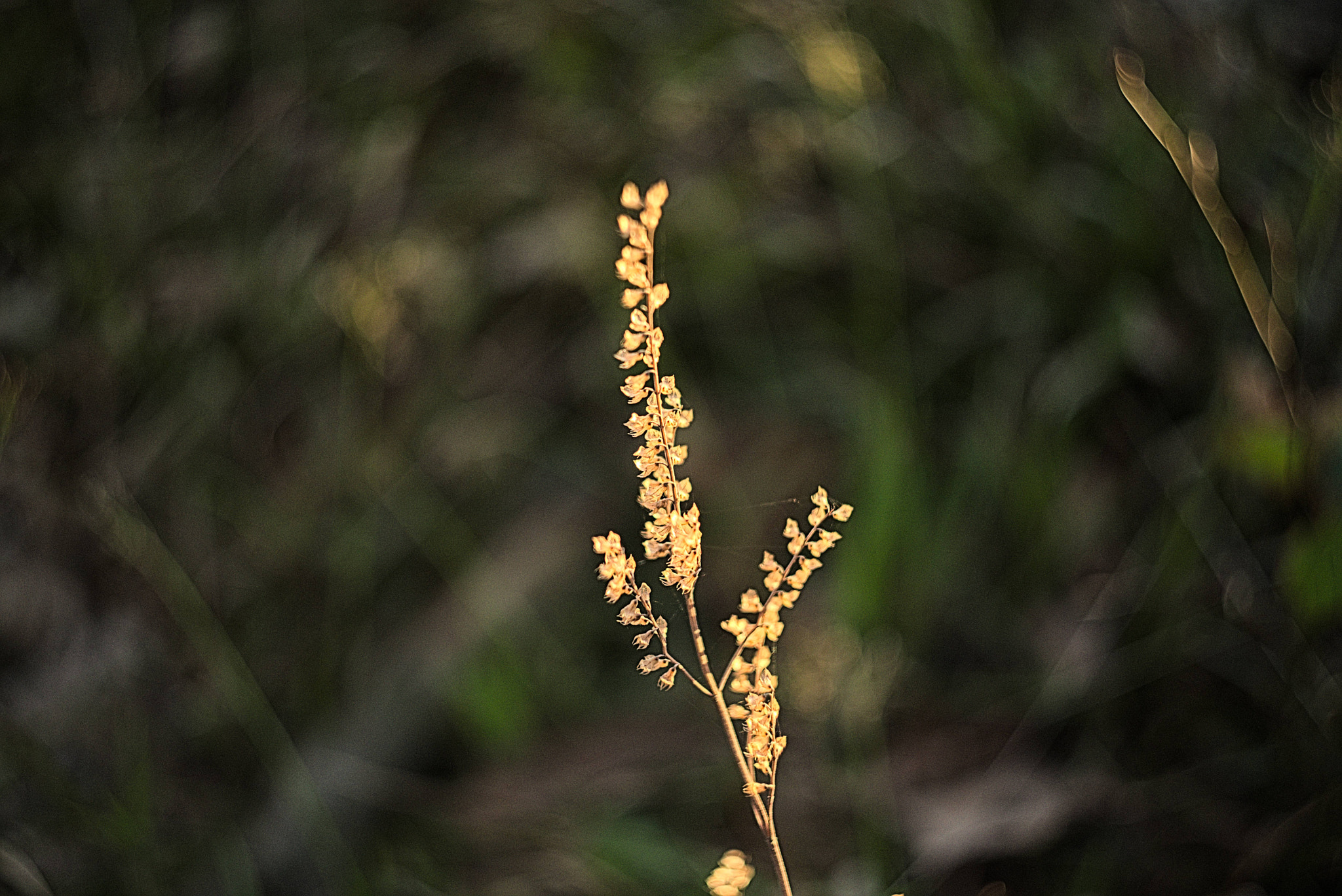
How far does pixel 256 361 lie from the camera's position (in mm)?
854

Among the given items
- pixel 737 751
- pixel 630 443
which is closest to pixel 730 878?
pixel 737 751

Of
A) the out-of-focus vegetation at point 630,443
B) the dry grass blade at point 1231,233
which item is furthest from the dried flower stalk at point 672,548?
the dry grass blade at point 1231,233

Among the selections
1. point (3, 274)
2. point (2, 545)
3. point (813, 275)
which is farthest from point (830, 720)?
point (3, 274)

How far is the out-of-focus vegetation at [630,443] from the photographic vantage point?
1.84 feet

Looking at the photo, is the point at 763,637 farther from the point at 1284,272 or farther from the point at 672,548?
the point at 1284,272

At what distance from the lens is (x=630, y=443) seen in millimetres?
791

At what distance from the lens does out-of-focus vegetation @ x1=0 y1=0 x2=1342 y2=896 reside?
560 mm

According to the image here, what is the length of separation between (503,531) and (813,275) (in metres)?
0.33

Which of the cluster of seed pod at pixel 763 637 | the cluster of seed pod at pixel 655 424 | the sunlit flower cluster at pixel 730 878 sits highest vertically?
the cluster of seed pod at pixel 655 424

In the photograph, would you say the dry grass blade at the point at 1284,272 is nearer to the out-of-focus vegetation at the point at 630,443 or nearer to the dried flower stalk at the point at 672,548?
the out-of-focus vegetation at the point at 630,443

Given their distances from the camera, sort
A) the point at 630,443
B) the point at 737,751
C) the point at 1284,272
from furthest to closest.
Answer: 1. the point at 630,443
2. the point at 1284,272
3. the point at 737,751

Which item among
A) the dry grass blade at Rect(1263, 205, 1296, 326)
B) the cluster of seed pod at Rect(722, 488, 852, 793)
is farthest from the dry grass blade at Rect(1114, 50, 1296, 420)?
the cluster of seed pod at Rect(722, 488, 852, 793)

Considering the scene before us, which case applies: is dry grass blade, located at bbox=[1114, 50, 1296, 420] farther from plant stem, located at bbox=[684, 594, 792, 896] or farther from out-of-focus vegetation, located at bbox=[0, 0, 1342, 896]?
plant stem, located at bbox=[684, 594, 792, 896]

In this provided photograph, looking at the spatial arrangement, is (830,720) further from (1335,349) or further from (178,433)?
(178,433)
